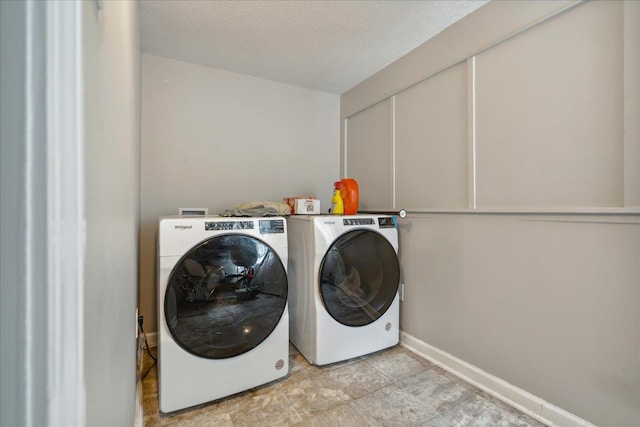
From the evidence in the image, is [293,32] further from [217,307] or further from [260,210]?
[217,307]

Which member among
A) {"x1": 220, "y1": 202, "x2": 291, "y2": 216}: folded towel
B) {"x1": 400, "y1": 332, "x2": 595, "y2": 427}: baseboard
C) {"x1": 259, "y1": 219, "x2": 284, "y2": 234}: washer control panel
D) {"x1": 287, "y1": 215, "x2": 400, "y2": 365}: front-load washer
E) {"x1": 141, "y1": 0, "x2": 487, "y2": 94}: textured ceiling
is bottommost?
{"x1": 400, "y1": 332, "x2": 595, "y2": 427}: baseboard

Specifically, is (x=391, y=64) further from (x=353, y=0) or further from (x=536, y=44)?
(x=536, y=44)

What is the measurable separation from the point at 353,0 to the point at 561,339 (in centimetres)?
209

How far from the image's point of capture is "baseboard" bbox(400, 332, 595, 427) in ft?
4.36

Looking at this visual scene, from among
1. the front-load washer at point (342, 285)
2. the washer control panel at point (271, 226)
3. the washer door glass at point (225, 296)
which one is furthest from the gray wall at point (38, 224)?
the front-load washer at point (342, 285)

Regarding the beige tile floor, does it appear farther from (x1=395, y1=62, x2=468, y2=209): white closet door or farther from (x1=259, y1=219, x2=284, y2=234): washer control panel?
(x1=395, y1=62, x2=468, y2=209): white closet door

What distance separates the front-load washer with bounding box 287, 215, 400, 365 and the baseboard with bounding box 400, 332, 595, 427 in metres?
0.28

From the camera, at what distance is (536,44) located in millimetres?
1426

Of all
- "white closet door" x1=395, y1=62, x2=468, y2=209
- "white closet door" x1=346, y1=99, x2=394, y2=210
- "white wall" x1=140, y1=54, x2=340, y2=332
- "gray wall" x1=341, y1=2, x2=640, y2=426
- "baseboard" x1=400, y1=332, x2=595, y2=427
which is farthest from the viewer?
"white closet door" x1=346, y1=99, x2=394, y2=210

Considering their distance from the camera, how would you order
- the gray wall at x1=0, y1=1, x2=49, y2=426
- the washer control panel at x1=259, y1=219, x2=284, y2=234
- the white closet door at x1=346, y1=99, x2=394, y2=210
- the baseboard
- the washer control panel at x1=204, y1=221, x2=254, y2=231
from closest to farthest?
the gray wall at x1=0, y1=1, x2=49, y2=426, the baseboard, the washer control panel at x1=204, y1=221, x2=254, y2=231, the washer control panel at x1=259, y1=219, x2=284, y2=234, the white closet door at x1=346, y1=99, x2=394, y2=210

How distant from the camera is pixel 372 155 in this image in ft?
8.38

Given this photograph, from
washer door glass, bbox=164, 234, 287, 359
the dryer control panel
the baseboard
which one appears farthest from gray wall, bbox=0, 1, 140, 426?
the baseboard

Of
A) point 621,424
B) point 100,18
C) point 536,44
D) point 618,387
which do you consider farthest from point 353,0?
point 621,424

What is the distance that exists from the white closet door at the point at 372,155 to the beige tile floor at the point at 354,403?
1265 mm
